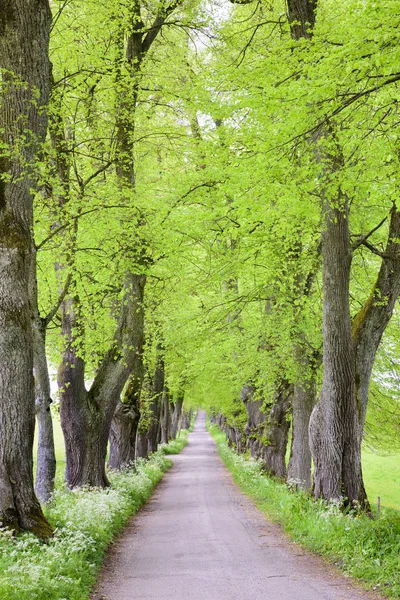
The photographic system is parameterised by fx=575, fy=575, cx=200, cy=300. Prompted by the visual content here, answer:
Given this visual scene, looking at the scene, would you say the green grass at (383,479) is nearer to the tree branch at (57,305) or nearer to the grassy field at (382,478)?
the grassy field at (382,478)

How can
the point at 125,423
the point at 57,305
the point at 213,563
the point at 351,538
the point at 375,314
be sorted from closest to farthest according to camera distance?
the point at 351,538 < the point at 213,563 < the point at 375,314 < the point at 57,305 < the point at 125,423

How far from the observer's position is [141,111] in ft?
48.0

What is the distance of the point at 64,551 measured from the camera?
25.8 ft

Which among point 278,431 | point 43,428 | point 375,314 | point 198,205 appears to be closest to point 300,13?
point 198,205

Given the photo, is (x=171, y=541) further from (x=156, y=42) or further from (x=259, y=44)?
(x=156, y=42)

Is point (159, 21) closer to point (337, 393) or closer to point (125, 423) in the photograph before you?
point (337, 393)

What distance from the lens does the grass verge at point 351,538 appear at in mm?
7340

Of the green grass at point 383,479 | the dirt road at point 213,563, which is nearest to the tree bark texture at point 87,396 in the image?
the dirt road at point 213,563

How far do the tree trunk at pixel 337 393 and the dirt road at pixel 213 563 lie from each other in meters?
1.47

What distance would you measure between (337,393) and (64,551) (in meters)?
5.51

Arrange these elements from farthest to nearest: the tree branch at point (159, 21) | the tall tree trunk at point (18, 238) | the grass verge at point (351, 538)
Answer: the tree branch at point (159, 21) → the tall tree trunk at point (18, 238) → the grass verge at point (351, 538)

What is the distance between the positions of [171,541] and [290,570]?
11.8ft

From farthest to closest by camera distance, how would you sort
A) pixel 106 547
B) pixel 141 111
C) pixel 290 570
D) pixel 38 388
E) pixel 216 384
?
pixel 216 384
pixel 141 111
pixel 38 388
pixel 106 547
pixel 290 570

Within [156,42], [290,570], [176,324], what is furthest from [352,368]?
[156,42]
